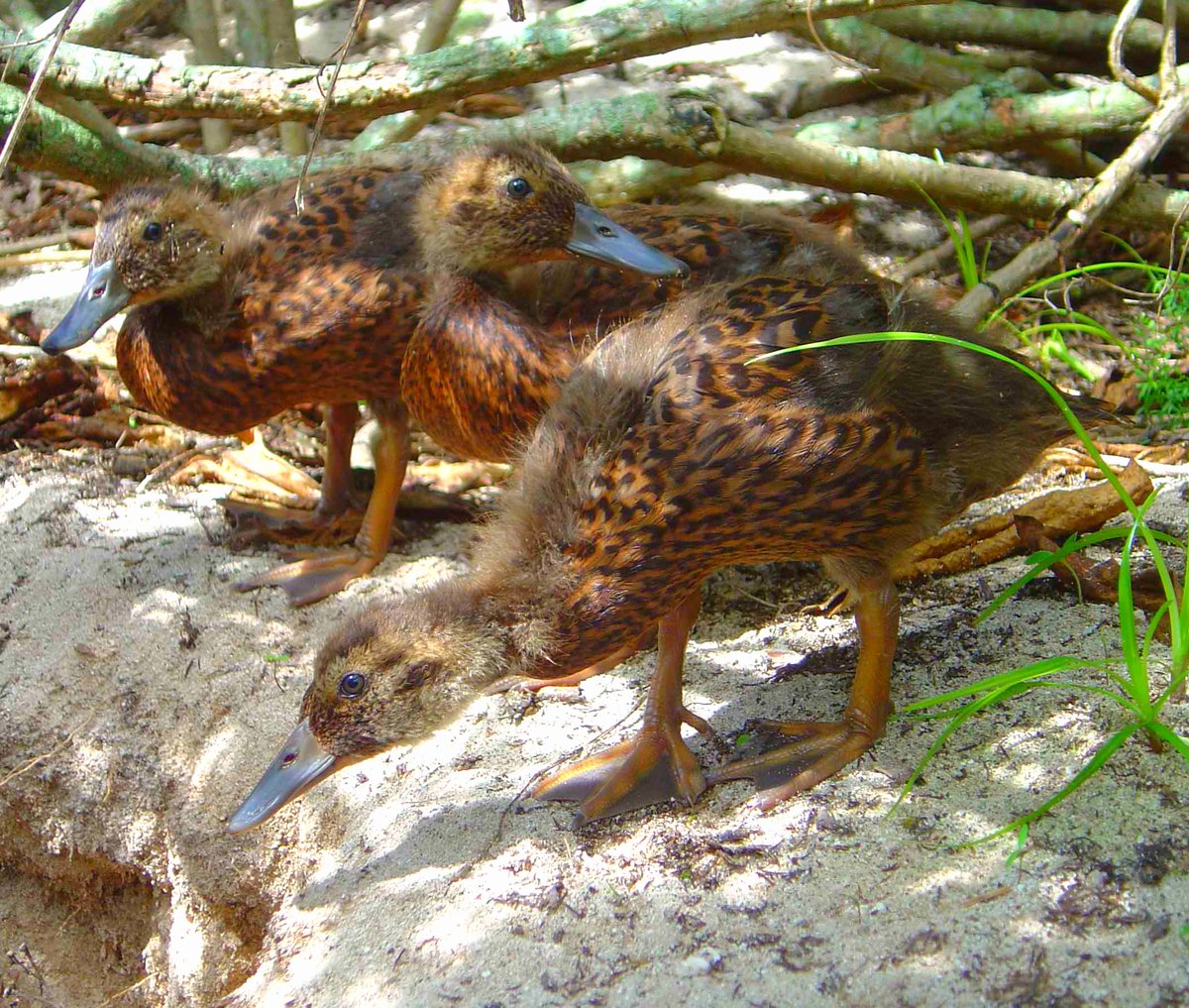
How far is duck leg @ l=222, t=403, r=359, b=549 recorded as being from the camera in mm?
4762

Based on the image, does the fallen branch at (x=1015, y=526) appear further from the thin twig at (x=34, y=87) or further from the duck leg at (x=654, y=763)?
the thin twig at (x=34, y=87)

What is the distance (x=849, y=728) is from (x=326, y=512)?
2.45 m

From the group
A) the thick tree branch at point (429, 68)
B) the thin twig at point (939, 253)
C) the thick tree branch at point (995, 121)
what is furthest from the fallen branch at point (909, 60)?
the thick tree branch at point (429, 68)

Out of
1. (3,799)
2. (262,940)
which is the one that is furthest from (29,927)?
(262,940)

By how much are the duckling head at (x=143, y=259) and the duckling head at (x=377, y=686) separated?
5.67 ft

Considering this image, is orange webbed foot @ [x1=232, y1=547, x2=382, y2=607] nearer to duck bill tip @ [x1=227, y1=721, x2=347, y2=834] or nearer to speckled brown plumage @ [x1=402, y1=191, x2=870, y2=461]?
speckled brown plumage @ [x1=402, y1=191, x2=870, y2=461]

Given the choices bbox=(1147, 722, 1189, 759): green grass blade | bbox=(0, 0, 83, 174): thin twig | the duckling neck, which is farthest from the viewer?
the duckling neck

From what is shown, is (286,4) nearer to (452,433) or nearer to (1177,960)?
(452,433)

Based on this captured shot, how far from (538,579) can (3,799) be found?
82.8 inches

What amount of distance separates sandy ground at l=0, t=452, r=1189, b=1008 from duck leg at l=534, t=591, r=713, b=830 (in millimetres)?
62

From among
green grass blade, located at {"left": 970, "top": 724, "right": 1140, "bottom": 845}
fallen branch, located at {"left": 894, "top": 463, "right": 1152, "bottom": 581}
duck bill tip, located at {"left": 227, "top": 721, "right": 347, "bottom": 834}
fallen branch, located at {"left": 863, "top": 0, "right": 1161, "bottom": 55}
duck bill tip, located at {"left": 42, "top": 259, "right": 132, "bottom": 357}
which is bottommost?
fallen branch, located at {"left": 894, "top": 463, "right": 1152, "bottom": 581}

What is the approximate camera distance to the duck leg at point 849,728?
313cm

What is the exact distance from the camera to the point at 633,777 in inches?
126

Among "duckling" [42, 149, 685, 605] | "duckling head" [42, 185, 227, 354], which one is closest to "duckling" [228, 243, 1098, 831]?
"duckling" [42, 149, 685, 605]
